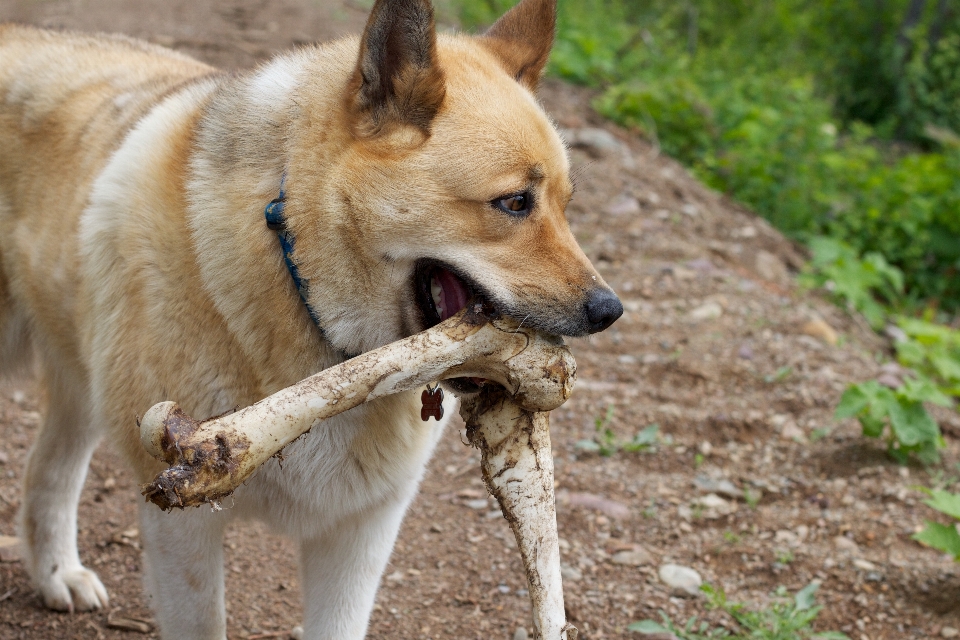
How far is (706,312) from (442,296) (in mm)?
3524

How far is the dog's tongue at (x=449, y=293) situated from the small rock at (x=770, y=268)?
176 inches

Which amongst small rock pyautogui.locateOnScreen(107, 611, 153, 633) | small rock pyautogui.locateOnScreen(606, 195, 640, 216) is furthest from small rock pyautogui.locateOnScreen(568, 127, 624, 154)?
small rock pyautogui.locateOnScreen(107, 611, 153, 633)

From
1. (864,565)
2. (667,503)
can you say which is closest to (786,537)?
(864,565)

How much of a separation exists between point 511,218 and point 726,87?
7.64 meters

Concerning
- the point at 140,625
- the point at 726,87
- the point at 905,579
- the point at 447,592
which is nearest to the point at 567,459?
the point at 447,592

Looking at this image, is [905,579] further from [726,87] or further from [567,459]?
[726,87]

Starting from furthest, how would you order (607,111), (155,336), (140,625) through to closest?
(607,111) < (140,625) < (155,336)

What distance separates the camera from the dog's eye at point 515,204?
2.22m

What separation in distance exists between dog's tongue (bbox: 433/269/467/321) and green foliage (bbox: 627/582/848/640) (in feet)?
4.56

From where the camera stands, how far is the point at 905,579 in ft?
11.3

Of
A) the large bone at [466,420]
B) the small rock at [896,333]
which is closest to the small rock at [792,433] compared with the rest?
the small rock at [896,333]

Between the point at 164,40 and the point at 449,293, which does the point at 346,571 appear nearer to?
the point at 449,293

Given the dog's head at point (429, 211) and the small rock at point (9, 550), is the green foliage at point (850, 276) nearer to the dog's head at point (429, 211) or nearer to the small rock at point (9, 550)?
the dog's head at point (429, 211)

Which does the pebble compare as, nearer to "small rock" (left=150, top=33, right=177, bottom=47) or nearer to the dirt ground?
the dirt ground
